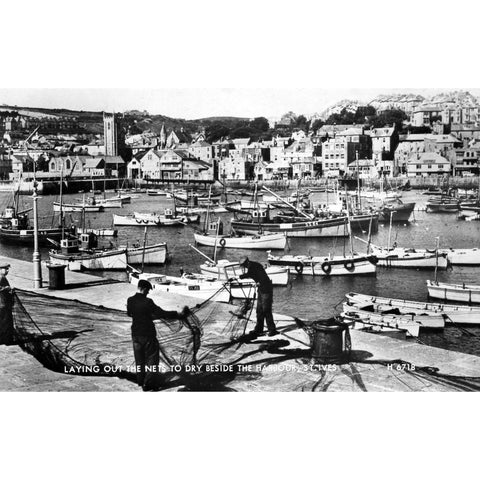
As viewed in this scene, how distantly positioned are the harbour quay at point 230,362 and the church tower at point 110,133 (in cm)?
212

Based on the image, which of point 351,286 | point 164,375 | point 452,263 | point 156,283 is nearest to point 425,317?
point 452,263

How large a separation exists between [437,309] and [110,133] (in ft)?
17.1

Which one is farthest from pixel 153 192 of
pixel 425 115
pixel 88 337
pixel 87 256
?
pixel 88 337

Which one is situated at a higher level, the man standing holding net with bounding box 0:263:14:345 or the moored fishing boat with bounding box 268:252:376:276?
the man standing holding net with bounding box 0:263:14:345

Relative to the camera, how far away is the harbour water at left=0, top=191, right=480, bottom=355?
8.94 meters

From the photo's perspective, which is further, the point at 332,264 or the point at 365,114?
the point at 332,264

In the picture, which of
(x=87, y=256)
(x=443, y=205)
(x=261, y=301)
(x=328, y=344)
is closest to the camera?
(x=328, y=344)

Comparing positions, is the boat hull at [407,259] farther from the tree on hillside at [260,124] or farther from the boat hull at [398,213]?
the tree on hillside at [260,124]

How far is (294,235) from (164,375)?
9279 millimetres

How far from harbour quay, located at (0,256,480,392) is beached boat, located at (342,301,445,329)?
91.4 inches

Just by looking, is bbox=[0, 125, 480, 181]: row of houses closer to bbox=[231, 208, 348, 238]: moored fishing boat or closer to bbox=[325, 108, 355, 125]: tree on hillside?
bbox=[325, 108, 355, 125]: tree on hillside

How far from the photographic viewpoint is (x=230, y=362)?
614 cm

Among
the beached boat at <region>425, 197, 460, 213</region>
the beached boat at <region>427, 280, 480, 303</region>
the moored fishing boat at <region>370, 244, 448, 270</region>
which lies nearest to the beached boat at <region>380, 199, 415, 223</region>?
the beached boat at <region>425, 197, 460, 213</region>

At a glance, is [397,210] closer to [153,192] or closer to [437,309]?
[437,309]
